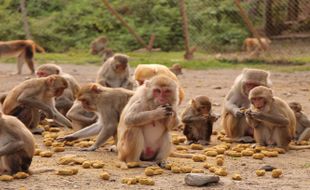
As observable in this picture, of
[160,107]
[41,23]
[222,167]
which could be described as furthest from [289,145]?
[41,23]

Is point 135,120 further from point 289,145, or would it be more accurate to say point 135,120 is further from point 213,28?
point 213,28

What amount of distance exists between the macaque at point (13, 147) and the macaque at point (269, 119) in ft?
11.2

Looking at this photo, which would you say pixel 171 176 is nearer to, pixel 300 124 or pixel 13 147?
pixel 13 147

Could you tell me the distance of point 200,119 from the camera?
448 inches

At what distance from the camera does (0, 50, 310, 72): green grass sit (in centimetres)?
2403

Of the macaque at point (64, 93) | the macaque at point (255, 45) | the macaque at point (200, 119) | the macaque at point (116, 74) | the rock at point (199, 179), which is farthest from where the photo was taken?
the macaque at point (255, 45)

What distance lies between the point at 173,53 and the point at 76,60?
4327 millimetres

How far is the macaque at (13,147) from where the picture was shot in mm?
8281

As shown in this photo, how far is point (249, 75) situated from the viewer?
11.4m

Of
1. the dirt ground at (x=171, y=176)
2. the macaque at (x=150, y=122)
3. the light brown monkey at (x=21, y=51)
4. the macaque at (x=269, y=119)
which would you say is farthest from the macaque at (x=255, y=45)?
the macaque at (x=150, y=122)

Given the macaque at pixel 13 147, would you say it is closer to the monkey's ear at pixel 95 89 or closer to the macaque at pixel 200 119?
the monkey's ear at pixel 95 89

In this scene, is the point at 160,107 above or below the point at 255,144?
above

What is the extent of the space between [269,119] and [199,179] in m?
2.68

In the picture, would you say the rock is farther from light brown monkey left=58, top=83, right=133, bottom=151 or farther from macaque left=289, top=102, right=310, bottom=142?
macaque left=289, top=102, right=310, bottom=142
